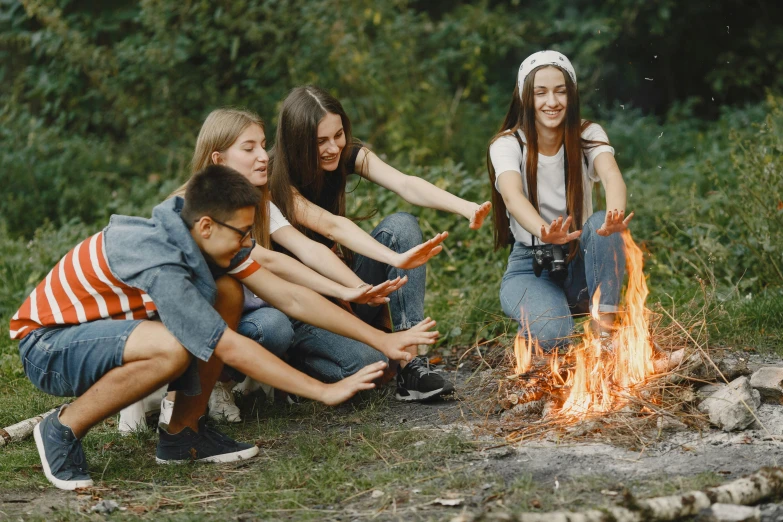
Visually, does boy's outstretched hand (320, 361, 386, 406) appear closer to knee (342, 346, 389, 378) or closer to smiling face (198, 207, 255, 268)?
smiling face (198, 207, 255, 268)

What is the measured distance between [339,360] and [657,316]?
1.54m

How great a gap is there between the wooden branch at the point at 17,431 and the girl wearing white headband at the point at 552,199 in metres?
2.39

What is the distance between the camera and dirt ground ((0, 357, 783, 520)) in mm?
3084

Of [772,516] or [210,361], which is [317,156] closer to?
[210,361]

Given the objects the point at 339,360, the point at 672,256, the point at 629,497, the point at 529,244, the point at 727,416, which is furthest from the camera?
the point at 672,256

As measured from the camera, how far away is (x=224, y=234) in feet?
11.4

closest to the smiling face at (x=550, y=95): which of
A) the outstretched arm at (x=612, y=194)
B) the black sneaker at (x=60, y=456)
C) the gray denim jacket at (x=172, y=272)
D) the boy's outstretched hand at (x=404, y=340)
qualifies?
the outstretched arm at (x=612, y=194)

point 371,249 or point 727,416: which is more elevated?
point 371,249

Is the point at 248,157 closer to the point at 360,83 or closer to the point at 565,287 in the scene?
the point at 565,287

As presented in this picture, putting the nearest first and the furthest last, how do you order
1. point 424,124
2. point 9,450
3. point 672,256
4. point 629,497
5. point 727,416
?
point 629,497, point 727,416, point 9,450, point 672,256, point 424,124

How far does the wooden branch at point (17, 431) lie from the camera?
414cm

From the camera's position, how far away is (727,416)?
11.5 feet

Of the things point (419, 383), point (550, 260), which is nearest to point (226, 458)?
point (419, 383)

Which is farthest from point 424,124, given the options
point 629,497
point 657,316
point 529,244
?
point 629,497
